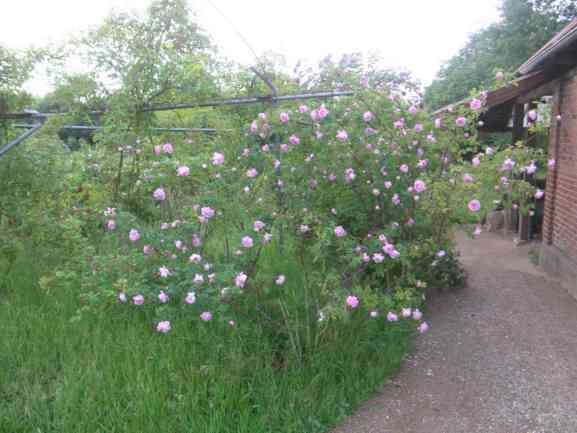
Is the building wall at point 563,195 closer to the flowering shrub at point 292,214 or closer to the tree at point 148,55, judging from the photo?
the flowering shrub at point 292,214

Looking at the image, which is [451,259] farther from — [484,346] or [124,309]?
[124,309]

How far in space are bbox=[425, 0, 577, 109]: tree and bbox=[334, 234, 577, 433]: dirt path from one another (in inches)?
651

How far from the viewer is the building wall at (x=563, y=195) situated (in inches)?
225

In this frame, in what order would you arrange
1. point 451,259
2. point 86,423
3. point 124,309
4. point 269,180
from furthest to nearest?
1. point 451,259
2. point 124,309
3. point 269,180
4. point 86,423

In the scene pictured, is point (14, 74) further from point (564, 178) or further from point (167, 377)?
point (564, 178)

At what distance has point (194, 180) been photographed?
10.6 feet

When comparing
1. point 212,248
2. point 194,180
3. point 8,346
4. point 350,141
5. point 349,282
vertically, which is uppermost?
point 350,141

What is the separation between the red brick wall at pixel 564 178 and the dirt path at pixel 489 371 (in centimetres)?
77

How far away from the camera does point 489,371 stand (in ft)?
12.0

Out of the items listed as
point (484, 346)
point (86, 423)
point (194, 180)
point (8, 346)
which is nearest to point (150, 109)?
point (194, 180)

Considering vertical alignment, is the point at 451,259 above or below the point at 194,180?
below

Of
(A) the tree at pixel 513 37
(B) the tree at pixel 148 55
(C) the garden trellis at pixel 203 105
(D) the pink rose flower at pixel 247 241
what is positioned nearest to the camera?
(D) the pink rose flower at pixel 247 241

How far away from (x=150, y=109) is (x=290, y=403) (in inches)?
101

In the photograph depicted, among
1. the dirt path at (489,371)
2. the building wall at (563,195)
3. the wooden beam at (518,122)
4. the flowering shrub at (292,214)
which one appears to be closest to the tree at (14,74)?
the flowering shrub at (292,214)
